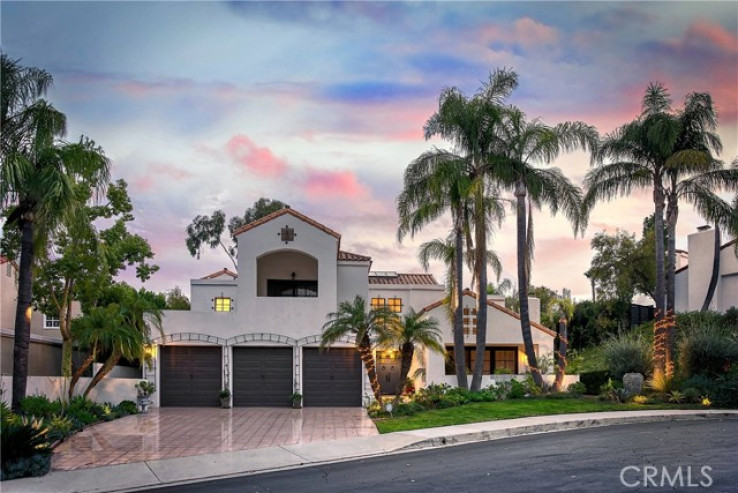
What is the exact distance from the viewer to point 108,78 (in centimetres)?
2258

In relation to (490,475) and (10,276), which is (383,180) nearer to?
(10,276)

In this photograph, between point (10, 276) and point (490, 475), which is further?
point (10, 276)

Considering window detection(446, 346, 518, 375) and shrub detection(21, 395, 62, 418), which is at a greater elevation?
window detection(446, 346, 518, 375)

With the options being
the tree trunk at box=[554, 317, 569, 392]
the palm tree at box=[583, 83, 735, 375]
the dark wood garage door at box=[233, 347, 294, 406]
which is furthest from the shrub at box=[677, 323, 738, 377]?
the dark wood garage door at box=[233, 347, 294, 406]

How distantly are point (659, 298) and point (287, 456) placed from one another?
17967mm

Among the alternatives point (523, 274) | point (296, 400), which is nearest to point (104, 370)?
point (296, 400)

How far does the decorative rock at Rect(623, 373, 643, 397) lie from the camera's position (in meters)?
26.8

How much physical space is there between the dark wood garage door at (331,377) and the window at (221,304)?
449cm

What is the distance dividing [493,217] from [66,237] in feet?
59.6

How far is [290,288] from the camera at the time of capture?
116 ft

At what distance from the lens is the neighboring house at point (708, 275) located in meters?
40.1

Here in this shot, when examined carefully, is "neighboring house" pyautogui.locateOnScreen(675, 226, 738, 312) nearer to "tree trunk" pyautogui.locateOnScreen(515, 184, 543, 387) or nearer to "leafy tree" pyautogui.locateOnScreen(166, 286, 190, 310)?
"tree trunk" pyautogui.locateOnScreen(515, 184, 543, 387)

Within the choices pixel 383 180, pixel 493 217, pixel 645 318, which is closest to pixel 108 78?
pixel 383 180

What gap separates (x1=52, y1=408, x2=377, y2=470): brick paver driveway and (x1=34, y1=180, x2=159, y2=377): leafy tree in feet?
20.8
